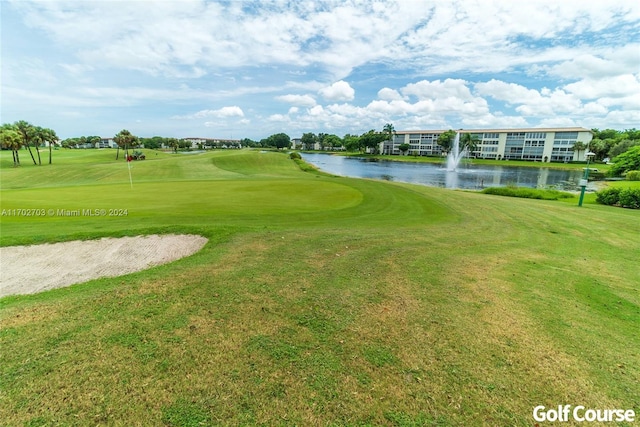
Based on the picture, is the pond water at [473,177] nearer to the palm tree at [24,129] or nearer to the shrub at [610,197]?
the shrub at [610,197]

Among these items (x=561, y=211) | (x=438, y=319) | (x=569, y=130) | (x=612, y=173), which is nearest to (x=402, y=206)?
(x=561, y=211)

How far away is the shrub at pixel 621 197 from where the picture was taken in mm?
20978

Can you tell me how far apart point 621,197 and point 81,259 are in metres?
32.1

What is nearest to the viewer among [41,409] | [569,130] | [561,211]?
[41,409]

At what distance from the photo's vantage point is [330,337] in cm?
478

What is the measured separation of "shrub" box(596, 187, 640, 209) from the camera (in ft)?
68.8

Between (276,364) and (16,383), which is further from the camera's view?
(276,364)

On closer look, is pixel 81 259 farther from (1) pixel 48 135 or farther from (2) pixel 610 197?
(1) pixel 48 135

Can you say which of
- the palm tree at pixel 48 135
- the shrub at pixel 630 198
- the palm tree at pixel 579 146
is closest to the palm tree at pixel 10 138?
the palm tree at pixel 48 135

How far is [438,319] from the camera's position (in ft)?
17.7

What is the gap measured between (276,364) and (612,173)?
77.9m

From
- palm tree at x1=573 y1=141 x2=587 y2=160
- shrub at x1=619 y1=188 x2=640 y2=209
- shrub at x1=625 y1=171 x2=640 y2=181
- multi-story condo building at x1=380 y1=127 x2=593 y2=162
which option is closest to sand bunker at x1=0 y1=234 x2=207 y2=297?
shrub at x1=619 y1=188 x2=640 y2=209

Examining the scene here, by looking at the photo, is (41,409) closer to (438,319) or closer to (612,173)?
(438,319)

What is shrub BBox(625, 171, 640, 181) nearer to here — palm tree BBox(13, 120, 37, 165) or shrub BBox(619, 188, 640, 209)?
shrub BBox(619, 188, 640, 209)
